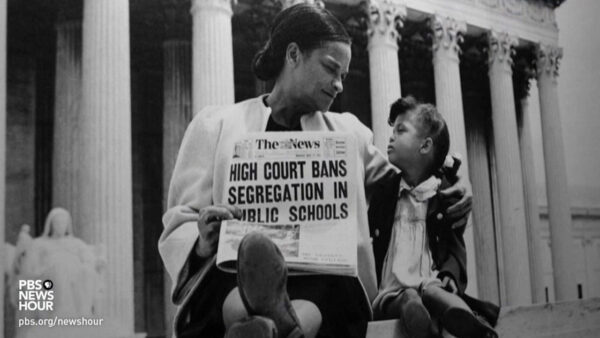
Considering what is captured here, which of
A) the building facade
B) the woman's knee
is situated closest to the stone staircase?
the woman's knee

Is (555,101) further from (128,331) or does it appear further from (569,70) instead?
(128,331)

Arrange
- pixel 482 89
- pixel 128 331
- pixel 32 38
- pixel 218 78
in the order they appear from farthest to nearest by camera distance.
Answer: pixel 482 89
pixel 32 38
pixel 218 78
pixel 128 331

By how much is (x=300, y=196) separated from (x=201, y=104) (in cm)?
1064

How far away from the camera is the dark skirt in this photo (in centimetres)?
235

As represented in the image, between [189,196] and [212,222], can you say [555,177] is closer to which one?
[189,196]

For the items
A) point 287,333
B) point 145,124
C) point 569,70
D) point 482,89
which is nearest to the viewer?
point 287,333

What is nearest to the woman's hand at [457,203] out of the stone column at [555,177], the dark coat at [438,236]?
the dark coat at [438,236]

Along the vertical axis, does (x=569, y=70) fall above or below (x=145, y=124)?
above

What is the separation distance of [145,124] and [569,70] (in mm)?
11485

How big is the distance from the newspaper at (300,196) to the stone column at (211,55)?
10380mm

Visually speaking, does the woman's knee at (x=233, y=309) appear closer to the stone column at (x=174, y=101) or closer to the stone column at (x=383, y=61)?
the stone column at (x=174, y=101)

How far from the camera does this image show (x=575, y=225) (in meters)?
20.4

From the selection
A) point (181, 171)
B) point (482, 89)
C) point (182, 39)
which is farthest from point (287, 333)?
point (482, 89)

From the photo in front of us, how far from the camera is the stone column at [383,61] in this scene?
52.1 ft
